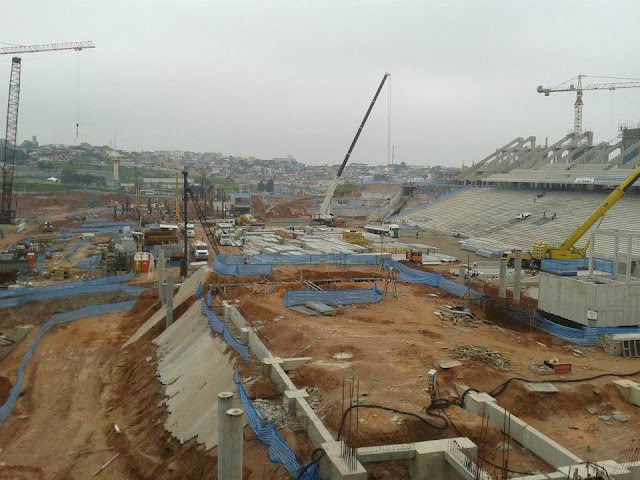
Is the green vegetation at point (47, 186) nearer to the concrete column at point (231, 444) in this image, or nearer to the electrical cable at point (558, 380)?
the electrical cable at point (558, 380)

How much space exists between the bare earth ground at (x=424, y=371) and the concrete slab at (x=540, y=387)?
0.13 metres

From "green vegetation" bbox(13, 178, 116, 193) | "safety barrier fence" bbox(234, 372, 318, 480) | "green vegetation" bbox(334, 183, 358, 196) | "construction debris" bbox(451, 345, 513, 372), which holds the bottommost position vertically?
"safety barrier fence" bbox(234, 372, 318, 480)

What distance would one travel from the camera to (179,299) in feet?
83.6

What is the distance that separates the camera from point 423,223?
56.1m

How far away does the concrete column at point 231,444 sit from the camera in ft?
27.8

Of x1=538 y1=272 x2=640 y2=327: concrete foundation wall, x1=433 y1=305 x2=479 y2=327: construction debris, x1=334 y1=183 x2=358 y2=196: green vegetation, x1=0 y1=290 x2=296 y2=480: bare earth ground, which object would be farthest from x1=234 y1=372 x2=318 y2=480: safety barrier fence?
x1=334 y1=183 x2=358 y2=196: green vegetation

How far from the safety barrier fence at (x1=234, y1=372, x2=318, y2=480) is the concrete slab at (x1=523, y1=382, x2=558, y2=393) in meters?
5.74

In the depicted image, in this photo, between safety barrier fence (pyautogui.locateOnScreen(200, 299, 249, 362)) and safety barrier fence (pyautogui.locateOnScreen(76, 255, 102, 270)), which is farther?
safety barrier fence (pyautogui.locateOnScreen(76, 255, 102, 270))

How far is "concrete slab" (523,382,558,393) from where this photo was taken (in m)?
12.5

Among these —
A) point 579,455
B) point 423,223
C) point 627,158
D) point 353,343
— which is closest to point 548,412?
point 579,455

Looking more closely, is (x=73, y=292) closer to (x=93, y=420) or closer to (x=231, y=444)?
(x=93, y=420)

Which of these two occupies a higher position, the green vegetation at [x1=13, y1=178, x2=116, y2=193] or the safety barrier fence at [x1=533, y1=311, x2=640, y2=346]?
the green vegetation at [x1=13, y1=178, x2=116, y2=193]

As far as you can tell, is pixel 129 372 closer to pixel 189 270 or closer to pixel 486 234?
pixel 189 270

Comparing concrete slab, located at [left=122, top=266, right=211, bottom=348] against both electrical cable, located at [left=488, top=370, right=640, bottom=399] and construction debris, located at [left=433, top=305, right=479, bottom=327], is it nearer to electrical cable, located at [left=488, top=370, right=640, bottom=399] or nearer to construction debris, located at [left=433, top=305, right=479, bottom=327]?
construction debris, located at [left=433, top=305, right=479, bottom=327]
